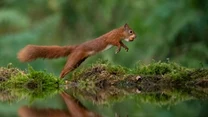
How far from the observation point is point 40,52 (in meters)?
9.54

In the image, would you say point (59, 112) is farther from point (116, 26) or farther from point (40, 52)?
point (116, 26)

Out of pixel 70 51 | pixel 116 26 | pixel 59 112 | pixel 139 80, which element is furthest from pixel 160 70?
pixel 116 26

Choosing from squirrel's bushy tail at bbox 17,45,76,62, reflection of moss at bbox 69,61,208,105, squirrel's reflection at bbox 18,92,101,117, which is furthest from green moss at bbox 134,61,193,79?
squirrel's reflection at bbox 18,92,101,117

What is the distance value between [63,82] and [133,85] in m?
0.83

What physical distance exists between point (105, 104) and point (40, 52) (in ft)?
8.12

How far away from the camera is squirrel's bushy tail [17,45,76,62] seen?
9.37 metres

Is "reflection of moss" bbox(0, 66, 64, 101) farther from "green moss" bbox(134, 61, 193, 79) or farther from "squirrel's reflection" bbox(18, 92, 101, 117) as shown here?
"squirrel's reflection" bbox(18, 92, 101, 117)

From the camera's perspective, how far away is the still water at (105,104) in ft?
21.5

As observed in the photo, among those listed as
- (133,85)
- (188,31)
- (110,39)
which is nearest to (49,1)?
(188,31)

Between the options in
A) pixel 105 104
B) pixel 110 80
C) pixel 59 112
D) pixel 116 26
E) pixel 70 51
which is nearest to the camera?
pixel 59 112

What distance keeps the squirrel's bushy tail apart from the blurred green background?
170 inches

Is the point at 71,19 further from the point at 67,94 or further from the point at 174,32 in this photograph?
the point at 67,94

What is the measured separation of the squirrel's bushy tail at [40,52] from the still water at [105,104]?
1.12m

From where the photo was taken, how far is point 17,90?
8.45 meters
